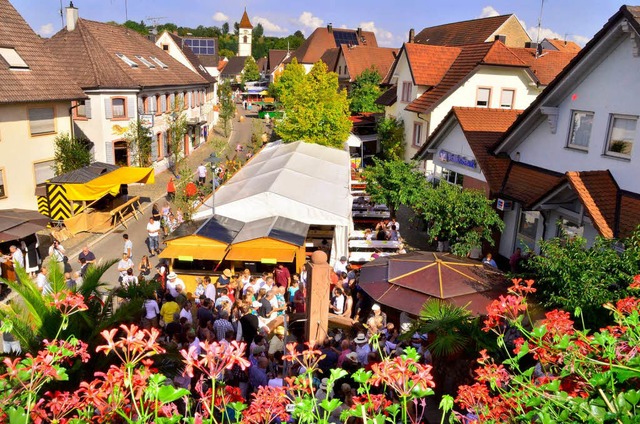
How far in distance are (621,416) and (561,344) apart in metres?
0.72

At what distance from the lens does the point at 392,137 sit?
32.6 metres

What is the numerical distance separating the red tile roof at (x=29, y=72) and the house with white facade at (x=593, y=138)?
62.7 ft

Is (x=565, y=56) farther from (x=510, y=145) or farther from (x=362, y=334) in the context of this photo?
(x=362, y=334)

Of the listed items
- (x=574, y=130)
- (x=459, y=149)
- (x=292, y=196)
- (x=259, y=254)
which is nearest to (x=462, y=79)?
(x=459, y=149)

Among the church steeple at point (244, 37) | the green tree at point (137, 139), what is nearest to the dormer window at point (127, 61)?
the green tree at point (137, 139)

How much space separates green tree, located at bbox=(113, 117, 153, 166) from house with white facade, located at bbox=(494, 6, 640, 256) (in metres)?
20.9

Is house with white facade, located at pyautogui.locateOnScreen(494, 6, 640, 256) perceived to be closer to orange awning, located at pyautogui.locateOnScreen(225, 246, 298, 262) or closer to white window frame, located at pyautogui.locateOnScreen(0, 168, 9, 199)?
orange awning, located at pyautogui.locateOnScreen(225, 246, 298, 262)

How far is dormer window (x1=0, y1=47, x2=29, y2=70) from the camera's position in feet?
71.7

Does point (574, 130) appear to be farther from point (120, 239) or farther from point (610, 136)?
point (120, 239)

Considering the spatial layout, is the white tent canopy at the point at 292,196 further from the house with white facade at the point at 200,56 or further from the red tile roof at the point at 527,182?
the house with white facade at the point at 200,56

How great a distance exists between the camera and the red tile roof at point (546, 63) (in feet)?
91.1

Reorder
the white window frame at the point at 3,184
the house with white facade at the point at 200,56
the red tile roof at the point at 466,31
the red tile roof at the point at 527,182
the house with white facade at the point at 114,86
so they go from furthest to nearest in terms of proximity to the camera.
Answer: the house with white facade at the point at 200,56 → the red tile roof at the point at 466,31 → the house with white facade at the point at 114,86 → the white window frame at the point at 3,184 → the red tile roof at the point at 527,182

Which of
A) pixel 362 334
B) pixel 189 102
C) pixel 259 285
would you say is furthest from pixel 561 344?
pixel 189 102

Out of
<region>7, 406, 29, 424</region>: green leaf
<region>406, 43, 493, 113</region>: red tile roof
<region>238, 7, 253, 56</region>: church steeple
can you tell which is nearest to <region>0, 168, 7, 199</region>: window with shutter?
<region>406, 43, 493, 113</region>: red tile roof
